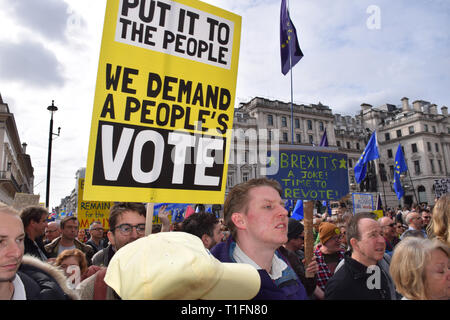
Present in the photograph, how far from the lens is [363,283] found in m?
2.74

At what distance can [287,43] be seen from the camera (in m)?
9.18

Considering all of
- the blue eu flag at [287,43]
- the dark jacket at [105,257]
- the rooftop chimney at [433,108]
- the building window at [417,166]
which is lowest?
the dark jacket at [105,257]

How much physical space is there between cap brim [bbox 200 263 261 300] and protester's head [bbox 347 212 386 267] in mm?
2229

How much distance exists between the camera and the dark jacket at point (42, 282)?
1508 mm

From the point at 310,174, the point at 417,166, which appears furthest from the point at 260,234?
the point at 417,166

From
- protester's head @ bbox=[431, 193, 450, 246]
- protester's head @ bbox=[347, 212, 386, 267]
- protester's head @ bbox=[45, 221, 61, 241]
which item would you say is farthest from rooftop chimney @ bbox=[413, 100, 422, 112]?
protester's head @ bbox=[45, 221, 61, 241]

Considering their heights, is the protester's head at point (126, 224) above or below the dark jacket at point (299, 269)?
above

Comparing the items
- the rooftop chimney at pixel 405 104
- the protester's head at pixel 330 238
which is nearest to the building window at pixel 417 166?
the rooftop chimney at pixel 405 104

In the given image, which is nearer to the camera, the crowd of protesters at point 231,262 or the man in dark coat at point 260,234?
the crowd of protesters at point 231,262

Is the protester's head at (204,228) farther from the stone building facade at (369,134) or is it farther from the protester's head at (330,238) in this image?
the stone building facade at (369,134)

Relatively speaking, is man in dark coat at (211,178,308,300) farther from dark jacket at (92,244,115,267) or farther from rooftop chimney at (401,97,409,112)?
rooftop chimney at (401,97,409,112)

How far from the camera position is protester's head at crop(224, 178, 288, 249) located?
6.57ft

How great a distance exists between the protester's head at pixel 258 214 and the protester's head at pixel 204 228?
1.54 meters

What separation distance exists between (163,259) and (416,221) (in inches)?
258
